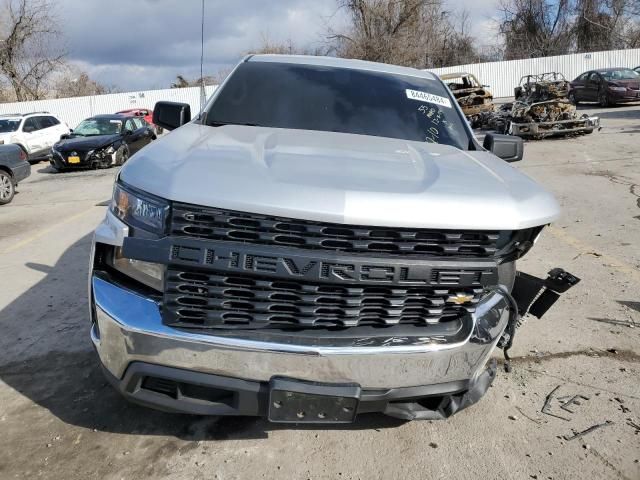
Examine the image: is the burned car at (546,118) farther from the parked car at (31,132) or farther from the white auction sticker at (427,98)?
the parked car at (31,132)

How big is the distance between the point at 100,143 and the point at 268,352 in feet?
44.0

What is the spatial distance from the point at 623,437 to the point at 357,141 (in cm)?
211

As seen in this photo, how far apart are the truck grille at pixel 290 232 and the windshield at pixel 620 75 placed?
24.5 meters

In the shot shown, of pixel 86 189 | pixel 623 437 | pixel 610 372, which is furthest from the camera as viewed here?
pixel 86 189

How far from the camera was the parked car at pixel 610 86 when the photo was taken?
2153 centimetres

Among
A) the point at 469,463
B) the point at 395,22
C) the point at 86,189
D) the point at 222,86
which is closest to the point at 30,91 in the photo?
the point at 395,22

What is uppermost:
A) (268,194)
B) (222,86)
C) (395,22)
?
(395,22)

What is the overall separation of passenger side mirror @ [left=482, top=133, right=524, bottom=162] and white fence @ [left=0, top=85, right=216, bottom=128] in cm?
2977

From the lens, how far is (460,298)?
2178 millimetres

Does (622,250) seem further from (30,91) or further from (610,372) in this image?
(30,91)

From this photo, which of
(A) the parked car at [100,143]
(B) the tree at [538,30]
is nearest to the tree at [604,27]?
(B) the tree at [538,30]

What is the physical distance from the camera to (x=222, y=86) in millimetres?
3729

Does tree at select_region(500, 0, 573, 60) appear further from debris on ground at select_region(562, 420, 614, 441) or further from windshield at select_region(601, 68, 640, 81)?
debris on ground at select_region(562, 420, 614, 441)

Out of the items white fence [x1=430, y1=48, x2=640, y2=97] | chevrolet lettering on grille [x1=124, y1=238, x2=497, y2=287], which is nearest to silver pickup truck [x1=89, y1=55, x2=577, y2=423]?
chevrolet lettering on grille [x1=124, y1=238, x2=497, y2=287]
